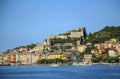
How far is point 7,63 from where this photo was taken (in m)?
68.8

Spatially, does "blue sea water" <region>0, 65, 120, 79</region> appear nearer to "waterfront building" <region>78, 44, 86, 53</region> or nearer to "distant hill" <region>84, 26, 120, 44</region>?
"waterfront building" <region>78, 44, 86, 53</region>

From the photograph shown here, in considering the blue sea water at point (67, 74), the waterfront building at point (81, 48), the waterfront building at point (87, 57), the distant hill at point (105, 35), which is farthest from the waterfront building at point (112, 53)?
the blue sea water at point (67, 74)

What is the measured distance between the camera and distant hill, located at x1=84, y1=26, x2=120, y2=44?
6650cm

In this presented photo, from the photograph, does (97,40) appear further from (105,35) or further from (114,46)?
(114,46)

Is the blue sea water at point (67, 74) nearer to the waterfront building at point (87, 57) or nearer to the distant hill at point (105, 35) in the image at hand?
the waterfront building at point (87, 57)

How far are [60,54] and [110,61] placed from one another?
947 cm

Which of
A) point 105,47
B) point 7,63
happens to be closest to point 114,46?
point 105,47

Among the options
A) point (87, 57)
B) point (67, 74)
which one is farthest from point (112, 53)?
point (67, 74)

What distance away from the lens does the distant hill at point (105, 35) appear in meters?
66.5

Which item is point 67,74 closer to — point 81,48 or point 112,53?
point 112,53

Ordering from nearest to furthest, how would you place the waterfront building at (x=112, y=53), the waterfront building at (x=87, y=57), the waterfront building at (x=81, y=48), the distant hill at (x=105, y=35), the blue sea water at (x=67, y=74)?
1. the blue sea water at (x=67, y=74)
2. the waterfront building at (x=112, y=53)
3. the waterfront building at (x=87, y=57)
4. the waterfront building at (x=81, y=48)
5. the distant hill at (x=105, y=35)

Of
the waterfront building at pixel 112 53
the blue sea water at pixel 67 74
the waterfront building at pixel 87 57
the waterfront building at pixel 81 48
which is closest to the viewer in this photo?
the blue sea water at pixel 67 74

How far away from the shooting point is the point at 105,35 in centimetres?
6769

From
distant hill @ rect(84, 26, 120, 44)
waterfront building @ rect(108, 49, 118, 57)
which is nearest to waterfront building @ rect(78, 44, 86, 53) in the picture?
distant hill @ rect(84, 26, 120, 44)
